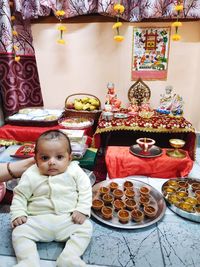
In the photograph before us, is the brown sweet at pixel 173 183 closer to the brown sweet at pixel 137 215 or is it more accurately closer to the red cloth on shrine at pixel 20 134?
the brown sweet at pixel 137 215

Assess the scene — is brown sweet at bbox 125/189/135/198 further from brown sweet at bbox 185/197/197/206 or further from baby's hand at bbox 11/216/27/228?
baby's hand at bbox 11/216/27/228

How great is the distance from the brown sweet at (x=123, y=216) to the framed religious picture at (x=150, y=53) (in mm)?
1558

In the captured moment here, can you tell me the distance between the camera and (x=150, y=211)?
112 cm

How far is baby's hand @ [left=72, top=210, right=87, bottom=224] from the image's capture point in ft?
3.08

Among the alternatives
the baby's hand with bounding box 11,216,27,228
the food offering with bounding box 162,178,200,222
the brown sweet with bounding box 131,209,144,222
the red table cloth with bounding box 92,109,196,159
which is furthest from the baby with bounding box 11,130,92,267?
the red table cloth with bounding box 92,109,196,159

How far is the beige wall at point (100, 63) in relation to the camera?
2170 mm

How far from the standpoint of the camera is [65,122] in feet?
6.42

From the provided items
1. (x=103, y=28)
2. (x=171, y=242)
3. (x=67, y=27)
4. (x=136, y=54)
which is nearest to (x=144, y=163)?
(x=171, y=242)

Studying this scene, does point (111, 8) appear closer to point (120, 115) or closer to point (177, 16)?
point (177, 16)

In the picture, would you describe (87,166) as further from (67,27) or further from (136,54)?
(67,27)

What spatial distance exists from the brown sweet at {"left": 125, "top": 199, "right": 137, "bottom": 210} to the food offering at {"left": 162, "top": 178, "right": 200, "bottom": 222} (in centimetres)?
20

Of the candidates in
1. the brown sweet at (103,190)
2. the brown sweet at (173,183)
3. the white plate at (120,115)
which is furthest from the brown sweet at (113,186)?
the white plate at (120,115)

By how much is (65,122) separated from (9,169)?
0.93 metres

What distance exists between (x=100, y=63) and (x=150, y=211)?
1675 millimetres
